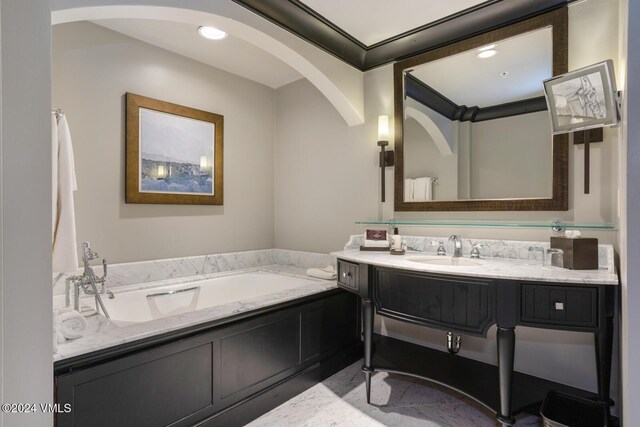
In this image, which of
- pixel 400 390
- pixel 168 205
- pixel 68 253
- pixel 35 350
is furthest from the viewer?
pixel 168 205

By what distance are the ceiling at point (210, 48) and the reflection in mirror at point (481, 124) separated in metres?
1.22

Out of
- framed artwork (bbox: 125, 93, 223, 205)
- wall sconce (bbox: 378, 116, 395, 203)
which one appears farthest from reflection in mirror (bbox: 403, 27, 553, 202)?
framed artwork (bbox: 125, 93, 223, 205)

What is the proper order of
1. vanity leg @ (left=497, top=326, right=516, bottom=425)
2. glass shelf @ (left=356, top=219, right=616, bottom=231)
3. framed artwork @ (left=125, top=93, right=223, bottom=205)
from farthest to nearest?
1. framed artwork @ (left=125, top=93, right=223, bottom=205)
2. glass shelf @ (left=356, top=219, right=616, bottom=231)
3. vanity leg @ (left=497, top=326, right=516, bottom=425)

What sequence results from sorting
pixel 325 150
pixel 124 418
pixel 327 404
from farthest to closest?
pixel 325 150, pixel 327 404, pixel 124 418

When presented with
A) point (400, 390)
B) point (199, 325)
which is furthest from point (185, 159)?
point (400, 390)

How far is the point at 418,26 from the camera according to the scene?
230 centimetres

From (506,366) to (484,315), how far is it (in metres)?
Answer: 0.25

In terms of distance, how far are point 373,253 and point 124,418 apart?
5.10 feet

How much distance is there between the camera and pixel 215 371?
5.35 feet

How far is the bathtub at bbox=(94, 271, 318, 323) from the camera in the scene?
2.16m

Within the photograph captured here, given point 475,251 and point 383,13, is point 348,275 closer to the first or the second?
point 475,251

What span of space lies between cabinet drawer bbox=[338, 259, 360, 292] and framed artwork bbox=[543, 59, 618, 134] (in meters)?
1.36

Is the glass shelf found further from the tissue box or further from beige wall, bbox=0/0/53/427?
beige wall, bbox=0/0/53/427

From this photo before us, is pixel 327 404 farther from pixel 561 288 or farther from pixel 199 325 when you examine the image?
pixel 561 288
